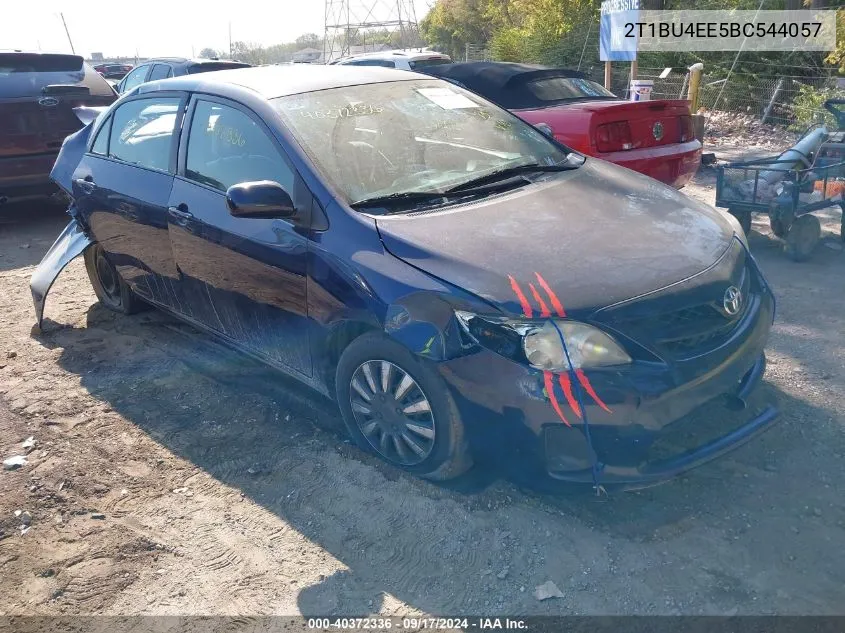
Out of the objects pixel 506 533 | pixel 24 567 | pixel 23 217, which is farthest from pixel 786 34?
pixel 24 567

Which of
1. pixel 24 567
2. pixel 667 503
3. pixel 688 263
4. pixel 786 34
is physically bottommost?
pixel 24 567

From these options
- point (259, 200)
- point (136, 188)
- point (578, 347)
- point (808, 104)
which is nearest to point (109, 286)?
point (136, 188)

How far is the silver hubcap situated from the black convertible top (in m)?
4.63

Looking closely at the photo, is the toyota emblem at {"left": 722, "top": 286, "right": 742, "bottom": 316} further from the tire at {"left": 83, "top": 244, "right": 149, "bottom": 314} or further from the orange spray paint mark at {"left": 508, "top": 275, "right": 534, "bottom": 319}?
the tire at {"left": 83, "top": 244, "right": 149, "bottom": 314}

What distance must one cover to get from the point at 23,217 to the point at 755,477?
871 cm

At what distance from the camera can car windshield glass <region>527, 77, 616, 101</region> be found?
722cm

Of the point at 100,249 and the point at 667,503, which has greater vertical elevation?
the point at 100,249

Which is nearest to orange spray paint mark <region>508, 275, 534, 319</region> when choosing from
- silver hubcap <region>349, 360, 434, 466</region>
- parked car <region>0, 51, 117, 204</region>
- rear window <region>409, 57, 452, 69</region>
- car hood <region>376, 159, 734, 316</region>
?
car hood <region>376, 159, 734, 316</region>

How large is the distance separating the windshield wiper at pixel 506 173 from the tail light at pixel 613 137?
237 centimetres

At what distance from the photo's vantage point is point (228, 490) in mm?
3398

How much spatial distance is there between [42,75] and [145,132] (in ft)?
15.1

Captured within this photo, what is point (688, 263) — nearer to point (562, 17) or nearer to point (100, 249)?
point (100, 249)

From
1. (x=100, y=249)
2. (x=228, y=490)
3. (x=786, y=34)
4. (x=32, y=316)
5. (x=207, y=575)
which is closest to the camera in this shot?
(x=207, y=575)

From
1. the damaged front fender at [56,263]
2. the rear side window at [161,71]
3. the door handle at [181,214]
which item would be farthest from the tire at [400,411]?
the rear side window at [161,71]
